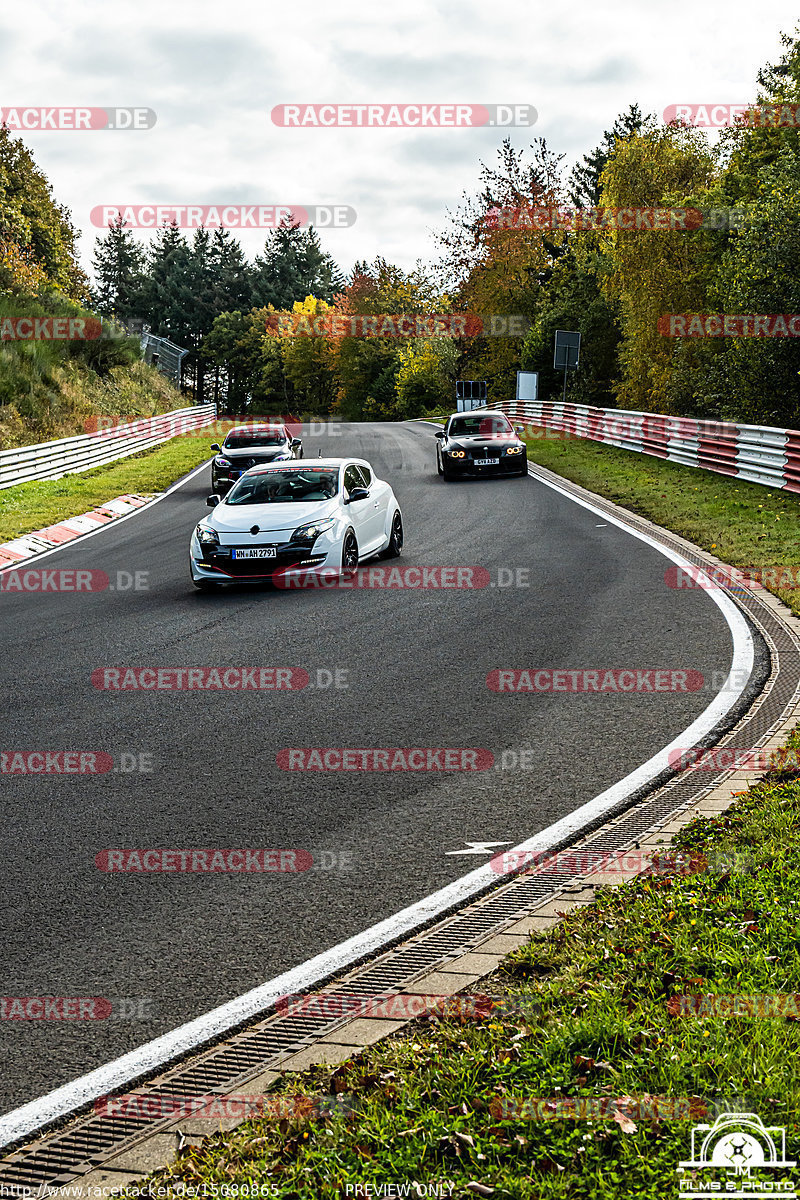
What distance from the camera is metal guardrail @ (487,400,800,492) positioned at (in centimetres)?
1884

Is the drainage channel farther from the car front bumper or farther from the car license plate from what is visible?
the car license plate

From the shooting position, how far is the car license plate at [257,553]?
42.4 ft

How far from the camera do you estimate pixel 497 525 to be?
60.6ft

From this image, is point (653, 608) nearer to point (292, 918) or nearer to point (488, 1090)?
point (292, 918)

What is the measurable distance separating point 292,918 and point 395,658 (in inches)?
190

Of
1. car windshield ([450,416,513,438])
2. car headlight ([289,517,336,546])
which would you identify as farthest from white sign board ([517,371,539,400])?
car headlight ([289,517,336,546])

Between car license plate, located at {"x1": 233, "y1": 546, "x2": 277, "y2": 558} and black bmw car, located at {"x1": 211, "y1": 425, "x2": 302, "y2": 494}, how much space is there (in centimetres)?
1048

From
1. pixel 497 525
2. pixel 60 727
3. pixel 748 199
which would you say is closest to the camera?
pixel 60 727

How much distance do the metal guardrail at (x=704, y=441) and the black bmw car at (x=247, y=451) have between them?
28.7 feet

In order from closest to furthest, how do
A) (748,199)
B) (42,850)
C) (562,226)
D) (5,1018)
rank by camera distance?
(5,1018) < (42,850) < (748,199) < (562,226)

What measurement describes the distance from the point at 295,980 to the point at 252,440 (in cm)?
2310

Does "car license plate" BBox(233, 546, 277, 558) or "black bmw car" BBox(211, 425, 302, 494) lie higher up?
"black bmw car" BBox(211, 425, 302, 494)

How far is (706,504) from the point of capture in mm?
18562

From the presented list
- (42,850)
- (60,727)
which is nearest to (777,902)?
(42,850)
